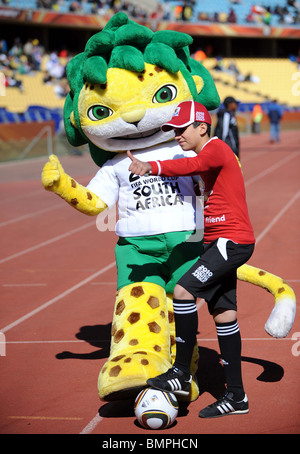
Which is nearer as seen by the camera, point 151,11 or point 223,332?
point 223,332

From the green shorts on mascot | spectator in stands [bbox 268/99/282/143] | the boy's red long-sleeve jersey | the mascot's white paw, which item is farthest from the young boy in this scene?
spectator in stands [bbox 268/99/282/143]

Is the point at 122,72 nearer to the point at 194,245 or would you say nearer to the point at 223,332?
the point at 194,245

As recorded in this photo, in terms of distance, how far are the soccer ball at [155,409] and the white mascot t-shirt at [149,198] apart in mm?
1146

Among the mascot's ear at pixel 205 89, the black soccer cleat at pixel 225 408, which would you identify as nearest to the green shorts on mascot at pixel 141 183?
the mascot's ear at pixel 205 89

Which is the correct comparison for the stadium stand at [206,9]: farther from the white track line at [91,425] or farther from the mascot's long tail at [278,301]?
the white track line at [91,425]

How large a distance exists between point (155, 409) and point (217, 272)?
0.84 meters

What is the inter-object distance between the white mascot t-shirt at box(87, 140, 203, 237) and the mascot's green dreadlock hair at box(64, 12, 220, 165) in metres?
0.29

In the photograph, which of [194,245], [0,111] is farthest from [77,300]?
[0,111]

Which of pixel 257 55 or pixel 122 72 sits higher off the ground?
pixel 122 72

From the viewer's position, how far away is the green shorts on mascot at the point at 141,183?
4.74 meters

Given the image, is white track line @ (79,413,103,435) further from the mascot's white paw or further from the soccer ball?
the mascot's white paw

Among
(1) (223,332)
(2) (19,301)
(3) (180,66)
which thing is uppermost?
(3) (180,66)
